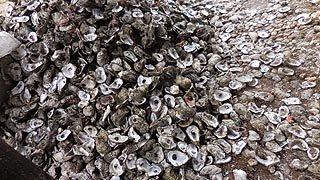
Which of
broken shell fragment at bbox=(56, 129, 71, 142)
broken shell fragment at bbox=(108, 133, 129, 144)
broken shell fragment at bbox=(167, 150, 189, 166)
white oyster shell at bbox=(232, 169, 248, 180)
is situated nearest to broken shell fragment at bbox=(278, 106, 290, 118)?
white oyster shell at bbox=(232, 169, 248, 180)

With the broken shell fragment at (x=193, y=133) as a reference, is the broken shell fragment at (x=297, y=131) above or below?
above

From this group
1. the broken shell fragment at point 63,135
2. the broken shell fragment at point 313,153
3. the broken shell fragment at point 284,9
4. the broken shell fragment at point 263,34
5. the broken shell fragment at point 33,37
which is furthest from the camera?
the broken shell fragment at point 284,9

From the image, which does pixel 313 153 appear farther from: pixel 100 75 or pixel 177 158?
pixel 100 75

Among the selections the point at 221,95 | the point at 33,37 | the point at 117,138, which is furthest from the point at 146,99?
the point at 33,37

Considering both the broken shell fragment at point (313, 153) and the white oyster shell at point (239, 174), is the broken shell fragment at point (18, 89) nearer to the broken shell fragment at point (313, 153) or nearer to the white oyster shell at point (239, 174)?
the white oyster shell at point (239, 174)

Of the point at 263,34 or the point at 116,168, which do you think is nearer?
the point at 116,168

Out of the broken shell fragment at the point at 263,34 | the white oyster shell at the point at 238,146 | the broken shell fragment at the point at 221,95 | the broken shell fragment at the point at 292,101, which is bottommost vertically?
the white oyster shell at the point at 238,146

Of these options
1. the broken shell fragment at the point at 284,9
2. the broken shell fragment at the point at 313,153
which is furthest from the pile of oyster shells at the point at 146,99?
the broken shell fragment at the point at 284,9

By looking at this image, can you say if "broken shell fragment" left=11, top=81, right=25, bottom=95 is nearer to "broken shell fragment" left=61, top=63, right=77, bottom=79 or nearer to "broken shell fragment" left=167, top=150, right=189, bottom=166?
"broken shell fragment" left=61, top=63, right=77, bottom=79
